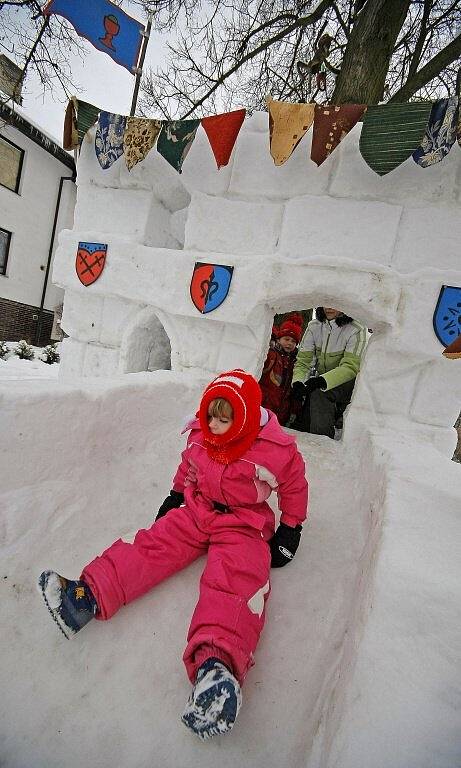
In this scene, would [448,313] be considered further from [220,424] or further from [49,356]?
[49,356]

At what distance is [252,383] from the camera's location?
164cm

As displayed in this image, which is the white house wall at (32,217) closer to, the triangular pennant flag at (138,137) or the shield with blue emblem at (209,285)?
the triangular pennant flag at (138,137)

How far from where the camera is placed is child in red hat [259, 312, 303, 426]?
3.86m

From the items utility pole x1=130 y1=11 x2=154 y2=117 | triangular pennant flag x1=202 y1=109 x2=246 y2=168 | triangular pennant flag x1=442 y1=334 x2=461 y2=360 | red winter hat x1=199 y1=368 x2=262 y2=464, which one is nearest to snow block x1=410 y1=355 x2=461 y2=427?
triangular pennant flag x1=442 y1=334 x2=461 y2=360

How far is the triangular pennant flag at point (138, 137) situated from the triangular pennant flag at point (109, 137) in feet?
0.23

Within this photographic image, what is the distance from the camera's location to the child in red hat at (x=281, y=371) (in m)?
3.86

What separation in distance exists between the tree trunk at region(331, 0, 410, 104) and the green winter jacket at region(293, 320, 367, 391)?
2.73m

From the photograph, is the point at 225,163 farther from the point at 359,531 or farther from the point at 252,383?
the point at 359,531

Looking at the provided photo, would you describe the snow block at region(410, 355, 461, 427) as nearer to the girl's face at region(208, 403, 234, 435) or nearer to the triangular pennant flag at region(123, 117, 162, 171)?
the girl's face at region(208, 403, 234, 435)

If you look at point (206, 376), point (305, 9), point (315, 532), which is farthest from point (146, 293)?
point (305, 9)

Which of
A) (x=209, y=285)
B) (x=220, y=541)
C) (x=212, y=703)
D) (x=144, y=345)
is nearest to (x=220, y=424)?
(x=220, y=541)

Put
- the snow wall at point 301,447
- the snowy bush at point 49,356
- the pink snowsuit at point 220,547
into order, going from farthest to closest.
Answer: the snowy bush at point 49,356
the pink snowsuit at point 220,547
the snow wall at point 301,447

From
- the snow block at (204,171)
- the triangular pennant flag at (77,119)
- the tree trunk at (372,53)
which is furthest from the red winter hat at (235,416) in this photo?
the tree trunk at (372,53)

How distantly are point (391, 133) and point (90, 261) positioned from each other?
9.28 feet
